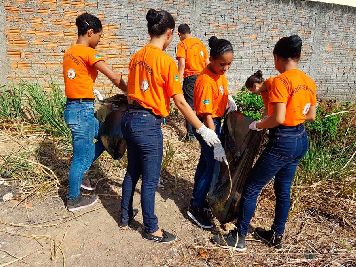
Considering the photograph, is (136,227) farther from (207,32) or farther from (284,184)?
(207,32)

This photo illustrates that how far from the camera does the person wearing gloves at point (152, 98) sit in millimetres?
2846

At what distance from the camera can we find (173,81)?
2.84 m

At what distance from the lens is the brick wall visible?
21.1ft

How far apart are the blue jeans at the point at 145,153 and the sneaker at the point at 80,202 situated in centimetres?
59

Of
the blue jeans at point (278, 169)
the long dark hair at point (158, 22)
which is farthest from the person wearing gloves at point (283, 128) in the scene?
the long dark hair at point (158, 22)

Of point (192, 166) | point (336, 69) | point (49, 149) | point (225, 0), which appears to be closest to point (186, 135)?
point (192, 166)

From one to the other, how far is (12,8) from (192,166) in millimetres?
3973

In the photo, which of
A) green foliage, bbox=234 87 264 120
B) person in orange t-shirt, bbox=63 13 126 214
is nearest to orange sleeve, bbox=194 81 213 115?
person in orange t-shirt, bbox=63 13 126 214

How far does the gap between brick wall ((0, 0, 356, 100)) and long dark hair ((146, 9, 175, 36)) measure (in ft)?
12.6

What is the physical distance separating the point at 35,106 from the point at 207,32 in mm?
3619

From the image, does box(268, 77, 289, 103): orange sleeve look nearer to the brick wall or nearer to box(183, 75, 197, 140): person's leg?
box(183, 75, 197, 140): person's leg

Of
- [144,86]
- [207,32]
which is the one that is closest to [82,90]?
[144,86]

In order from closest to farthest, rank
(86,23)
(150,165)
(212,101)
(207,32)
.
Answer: (150,165) < (212,101) < (86,23) < (207,32)

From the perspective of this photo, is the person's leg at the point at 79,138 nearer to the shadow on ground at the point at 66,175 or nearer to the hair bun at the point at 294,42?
the shadow on ground at the point at 66,175
